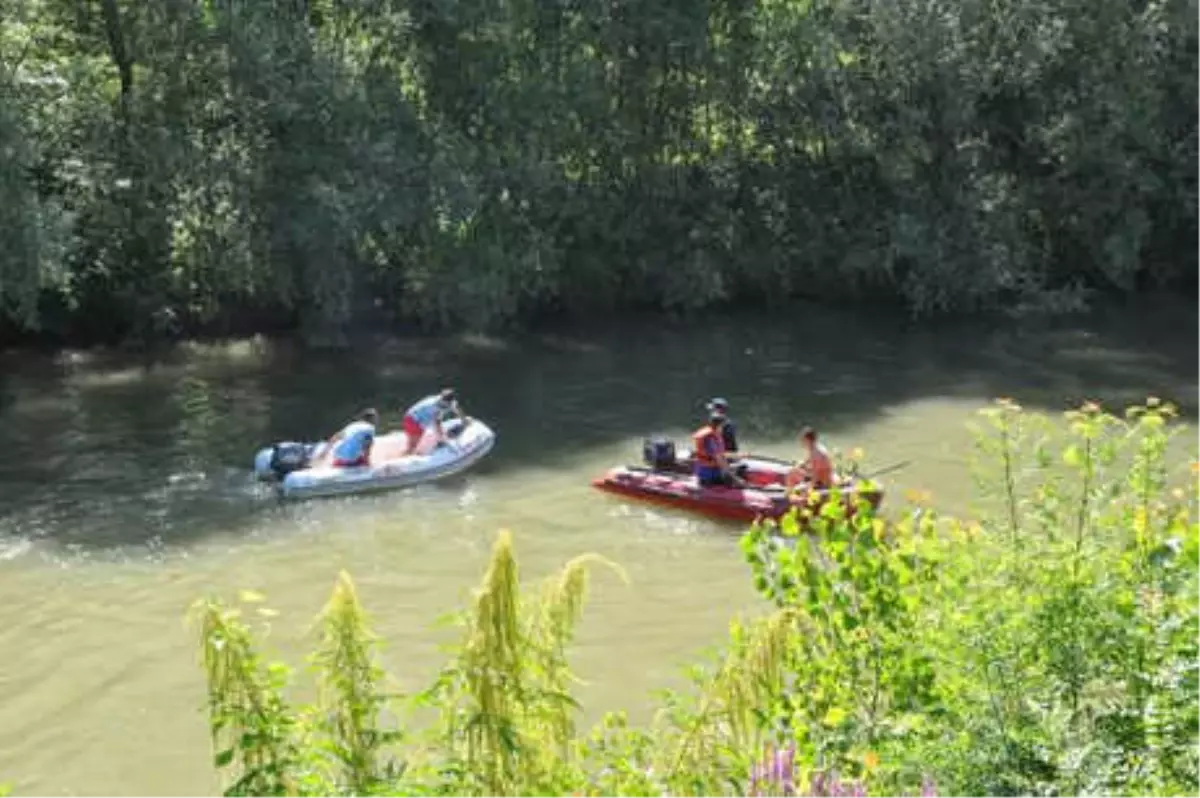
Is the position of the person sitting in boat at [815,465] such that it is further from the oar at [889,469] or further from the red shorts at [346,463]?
the red shorts at [346,463]

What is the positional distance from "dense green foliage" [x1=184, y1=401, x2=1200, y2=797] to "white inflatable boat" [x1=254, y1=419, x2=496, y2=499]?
1166 centimetres

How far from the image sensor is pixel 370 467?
16.0 metres

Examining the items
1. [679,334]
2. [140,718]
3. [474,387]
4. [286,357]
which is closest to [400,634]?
[140,718]

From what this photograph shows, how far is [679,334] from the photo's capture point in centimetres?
2500

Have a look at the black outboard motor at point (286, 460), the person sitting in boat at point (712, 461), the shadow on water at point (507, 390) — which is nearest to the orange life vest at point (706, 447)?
the person sitting in boat at point (712, 461)

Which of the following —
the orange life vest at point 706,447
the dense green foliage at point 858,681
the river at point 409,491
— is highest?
the dense green foliage at point 858,681

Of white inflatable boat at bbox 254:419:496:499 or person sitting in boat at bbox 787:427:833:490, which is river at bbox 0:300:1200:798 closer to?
white inflatable boat at bbox 254:419:496:499

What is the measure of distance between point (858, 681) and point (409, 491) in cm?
1234

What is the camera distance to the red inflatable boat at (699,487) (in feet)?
47.8

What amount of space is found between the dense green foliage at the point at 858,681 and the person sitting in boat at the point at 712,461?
1055 cm

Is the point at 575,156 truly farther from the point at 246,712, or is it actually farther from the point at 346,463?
the point at 246,712

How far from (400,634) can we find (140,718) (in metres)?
2.33

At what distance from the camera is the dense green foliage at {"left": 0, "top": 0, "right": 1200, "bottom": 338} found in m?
21.6

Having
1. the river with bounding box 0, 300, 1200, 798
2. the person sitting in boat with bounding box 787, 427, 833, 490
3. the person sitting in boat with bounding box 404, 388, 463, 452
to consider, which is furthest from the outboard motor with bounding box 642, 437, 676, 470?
the person sitting in boat with bounding box 404, 388, 463, 452
